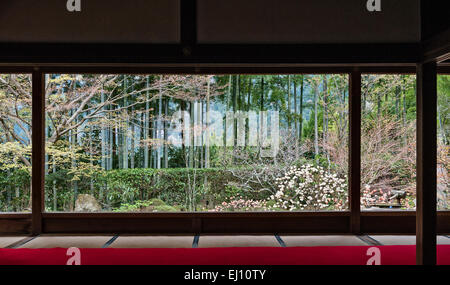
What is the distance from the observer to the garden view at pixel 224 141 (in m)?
4.11

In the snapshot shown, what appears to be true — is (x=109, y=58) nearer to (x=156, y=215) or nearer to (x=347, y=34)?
(x=156, y=215)

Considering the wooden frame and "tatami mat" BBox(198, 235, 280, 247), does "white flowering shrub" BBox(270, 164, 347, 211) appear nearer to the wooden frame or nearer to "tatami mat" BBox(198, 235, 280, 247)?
the wooden frame

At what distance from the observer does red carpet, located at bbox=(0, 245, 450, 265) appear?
3.05 metres

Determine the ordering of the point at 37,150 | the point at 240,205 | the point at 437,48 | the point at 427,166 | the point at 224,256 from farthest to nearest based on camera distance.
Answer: the point at 240,205, the point at 37,150, the point at 224,256, the point at 427,166, the point at 437,48

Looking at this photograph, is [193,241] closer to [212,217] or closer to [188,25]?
[212,217]

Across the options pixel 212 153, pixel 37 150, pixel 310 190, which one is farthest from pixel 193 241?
pixel 37 150

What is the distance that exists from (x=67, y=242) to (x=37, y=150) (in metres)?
1.26

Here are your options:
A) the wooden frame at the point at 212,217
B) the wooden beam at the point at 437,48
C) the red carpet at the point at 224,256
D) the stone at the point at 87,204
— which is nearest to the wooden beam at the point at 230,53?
the wooden beam at the point at 437,48

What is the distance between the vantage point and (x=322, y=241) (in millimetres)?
3711

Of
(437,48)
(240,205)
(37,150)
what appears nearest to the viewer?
(437,48)

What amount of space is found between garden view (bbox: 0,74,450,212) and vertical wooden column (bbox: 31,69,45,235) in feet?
0.36

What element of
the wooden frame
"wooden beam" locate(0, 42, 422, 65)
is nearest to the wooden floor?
the wooden frame
